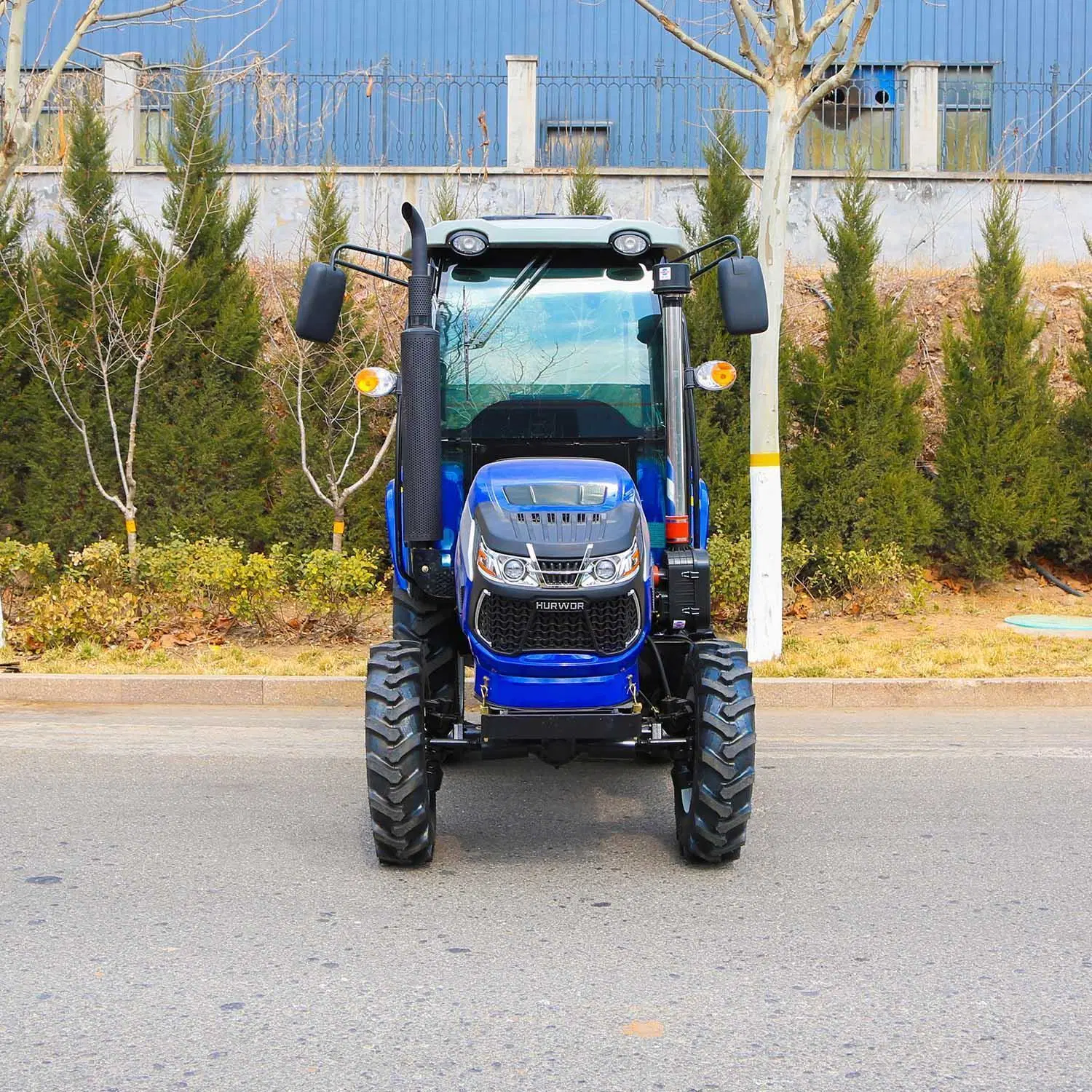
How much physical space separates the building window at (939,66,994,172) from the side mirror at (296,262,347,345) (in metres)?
15.4

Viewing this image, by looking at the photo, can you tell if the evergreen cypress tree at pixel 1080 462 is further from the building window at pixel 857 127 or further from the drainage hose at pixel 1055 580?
the building window at pixel 857 127

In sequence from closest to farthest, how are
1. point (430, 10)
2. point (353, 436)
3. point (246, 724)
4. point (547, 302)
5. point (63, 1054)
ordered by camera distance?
point (63, 1054) < point (547, 302) < point (246, 724) < point (353, 436) < point (430, 10)

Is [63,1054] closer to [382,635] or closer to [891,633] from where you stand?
[382,635]

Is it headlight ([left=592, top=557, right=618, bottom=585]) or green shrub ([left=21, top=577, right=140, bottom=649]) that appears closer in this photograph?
headlight ([left=592, top=557, right=618, bottom=585])

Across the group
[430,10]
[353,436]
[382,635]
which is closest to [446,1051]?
[382,635]

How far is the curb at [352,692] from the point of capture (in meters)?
9.17

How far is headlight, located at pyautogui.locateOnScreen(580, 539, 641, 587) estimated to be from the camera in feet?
16.0

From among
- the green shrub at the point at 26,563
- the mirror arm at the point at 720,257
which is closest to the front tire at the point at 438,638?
the mirror arm at the point at 720,257

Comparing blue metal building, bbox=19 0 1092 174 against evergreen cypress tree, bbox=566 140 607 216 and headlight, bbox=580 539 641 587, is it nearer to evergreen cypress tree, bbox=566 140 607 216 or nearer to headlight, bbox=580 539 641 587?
evergreen cypress tree, bbox=566 140 607 216

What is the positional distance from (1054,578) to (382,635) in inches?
300

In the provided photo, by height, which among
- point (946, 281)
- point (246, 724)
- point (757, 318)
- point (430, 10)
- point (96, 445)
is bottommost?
point (246, 724)

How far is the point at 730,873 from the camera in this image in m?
5.20

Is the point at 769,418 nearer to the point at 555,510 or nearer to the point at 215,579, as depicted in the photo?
the point at 215,579

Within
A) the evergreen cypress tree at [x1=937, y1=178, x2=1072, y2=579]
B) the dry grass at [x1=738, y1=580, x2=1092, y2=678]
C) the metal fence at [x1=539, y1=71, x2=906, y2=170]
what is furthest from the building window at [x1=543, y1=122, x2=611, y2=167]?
the dry grass at [x1=738, y1=580, x2=1092, y2=678]
